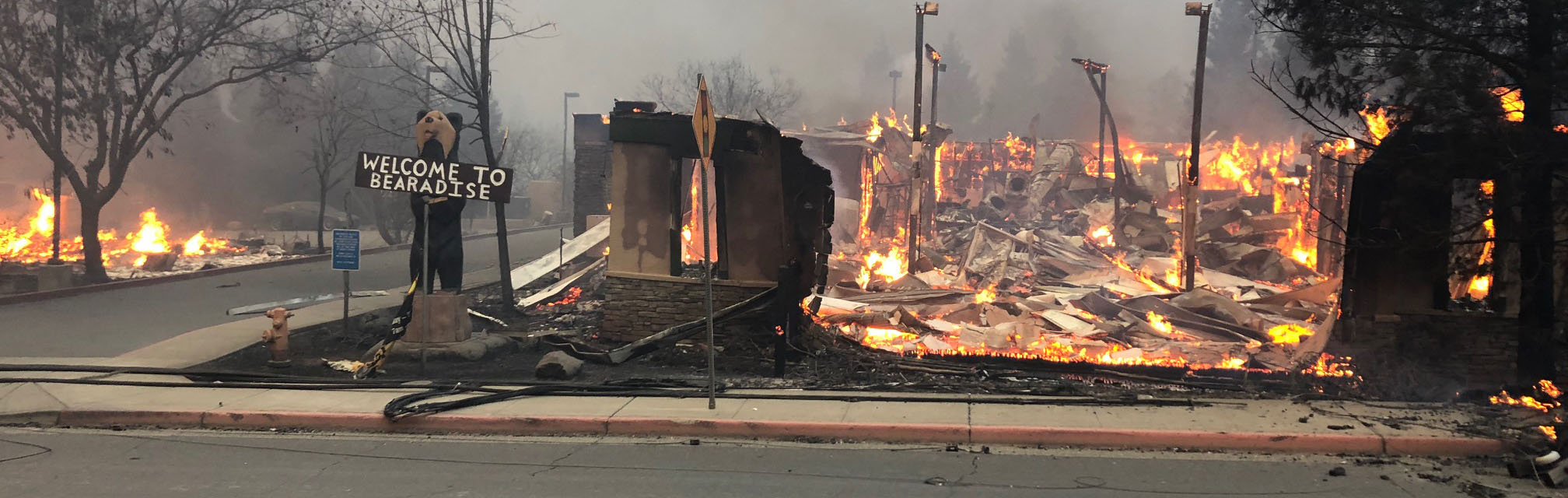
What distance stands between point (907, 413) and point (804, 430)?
2.93ft

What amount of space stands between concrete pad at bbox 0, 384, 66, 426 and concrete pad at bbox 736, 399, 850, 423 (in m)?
5.75

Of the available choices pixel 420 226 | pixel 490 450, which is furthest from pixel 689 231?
pixel 490 450

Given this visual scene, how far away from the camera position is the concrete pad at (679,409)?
7219 millimetres

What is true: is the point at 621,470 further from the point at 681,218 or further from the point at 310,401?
the point at 681,218

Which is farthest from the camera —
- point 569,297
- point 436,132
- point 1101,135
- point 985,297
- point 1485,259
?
point 1101,135

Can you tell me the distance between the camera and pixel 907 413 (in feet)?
23.8

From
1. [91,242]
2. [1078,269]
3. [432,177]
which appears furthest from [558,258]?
[1078,269]

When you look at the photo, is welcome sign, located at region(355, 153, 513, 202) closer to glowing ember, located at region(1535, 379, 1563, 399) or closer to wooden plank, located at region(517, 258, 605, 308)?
wooden plank, located at region(517, 258, 605, 308)

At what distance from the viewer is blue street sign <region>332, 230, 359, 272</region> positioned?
1042 centimetres

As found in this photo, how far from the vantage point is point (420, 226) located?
10.0m

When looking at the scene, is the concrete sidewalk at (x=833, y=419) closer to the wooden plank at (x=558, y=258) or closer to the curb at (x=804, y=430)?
the curb at (x=804, y=430)

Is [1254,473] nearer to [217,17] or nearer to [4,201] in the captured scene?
[217,17]

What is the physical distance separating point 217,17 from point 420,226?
37.7ft

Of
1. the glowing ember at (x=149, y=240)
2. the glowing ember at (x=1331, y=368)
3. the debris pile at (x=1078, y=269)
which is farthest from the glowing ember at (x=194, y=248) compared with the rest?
the glowing ember at (x=1331, y=368)
